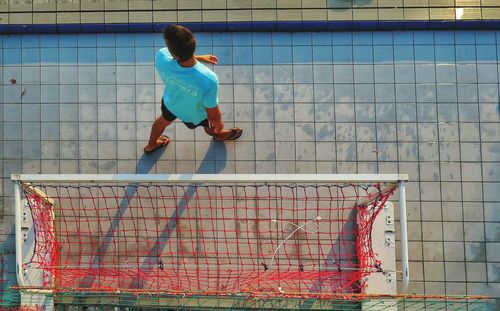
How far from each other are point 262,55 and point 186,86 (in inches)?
69.8

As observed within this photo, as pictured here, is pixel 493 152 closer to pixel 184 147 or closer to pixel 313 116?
pixel 313 116

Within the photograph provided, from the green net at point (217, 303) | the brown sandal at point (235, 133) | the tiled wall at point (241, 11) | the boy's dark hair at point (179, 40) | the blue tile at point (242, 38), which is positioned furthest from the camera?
the blue tile at point (242, 38)

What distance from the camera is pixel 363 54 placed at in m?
5.84

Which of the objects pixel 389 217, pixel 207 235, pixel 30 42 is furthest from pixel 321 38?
pixel 30 42

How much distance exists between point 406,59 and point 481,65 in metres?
0.85

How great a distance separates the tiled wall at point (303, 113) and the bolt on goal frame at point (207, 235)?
28 centimetres

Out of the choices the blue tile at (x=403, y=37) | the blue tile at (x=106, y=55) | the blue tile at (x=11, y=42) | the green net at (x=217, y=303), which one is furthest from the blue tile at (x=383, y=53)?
the blue tile at (x=11, y=42)

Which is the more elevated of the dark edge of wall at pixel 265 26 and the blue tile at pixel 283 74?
the dark edge of wall at pixel 265 26

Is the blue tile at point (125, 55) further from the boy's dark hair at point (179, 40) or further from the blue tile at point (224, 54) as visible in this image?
the boy's dark hair at point (179, 40)

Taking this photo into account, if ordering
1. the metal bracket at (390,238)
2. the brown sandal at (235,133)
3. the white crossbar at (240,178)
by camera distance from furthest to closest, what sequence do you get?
the brown sandal at (235,133)
the metal bracket at (390,238)
the white crossbar at (240,178)

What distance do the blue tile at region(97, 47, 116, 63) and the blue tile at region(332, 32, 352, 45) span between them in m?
2.54

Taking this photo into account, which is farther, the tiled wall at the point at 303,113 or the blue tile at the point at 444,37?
the blue tile at the point at 444,37

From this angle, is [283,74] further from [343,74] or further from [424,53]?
[424,53]

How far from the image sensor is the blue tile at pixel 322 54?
19.2 ft
